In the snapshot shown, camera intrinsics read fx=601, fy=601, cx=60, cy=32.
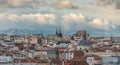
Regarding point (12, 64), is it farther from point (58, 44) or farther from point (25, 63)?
point (58, 44)

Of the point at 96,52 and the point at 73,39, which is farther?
the point at 73,39

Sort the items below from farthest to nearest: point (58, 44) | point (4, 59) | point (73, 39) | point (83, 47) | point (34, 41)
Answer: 1. point (73, 39)
2. point (34, 41)
3. point (58, 44)
4. point (83, 47)
5. point (4, 59)

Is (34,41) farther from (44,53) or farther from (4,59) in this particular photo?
(4,59)

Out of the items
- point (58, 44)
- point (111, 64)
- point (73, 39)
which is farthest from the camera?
point (73, 39)

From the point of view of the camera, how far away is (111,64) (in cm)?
3941

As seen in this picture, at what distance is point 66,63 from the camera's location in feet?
131

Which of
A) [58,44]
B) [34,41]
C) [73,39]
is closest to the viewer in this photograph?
[58,44]

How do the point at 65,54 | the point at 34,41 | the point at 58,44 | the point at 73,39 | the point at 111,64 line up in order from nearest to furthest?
1. the point at 111,64
2. the point at 65,54
3. the point at 58,44
4. the point at 34,41
5. the point at 73,39

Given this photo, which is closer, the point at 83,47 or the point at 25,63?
the point at 25,63

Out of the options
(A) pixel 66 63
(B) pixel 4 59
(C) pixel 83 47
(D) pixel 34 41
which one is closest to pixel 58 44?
(D) pixel 34 41

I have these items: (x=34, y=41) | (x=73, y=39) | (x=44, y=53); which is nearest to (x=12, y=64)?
(x=44, y=53)

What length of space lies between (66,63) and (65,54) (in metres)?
11.6

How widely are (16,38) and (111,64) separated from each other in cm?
4542

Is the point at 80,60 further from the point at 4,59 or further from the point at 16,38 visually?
the point at 16,38
